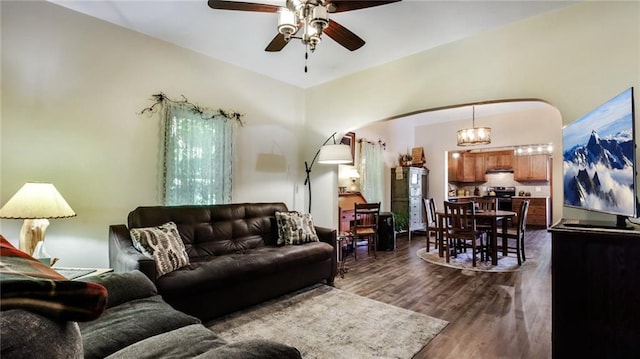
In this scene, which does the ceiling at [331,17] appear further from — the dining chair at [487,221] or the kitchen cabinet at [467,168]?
the kitchen cabinet at [467,168]

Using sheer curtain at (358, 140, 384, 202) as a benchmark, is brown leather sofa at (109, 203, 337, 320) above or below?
below

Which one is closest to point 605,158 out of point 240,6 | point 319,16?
point 319,16

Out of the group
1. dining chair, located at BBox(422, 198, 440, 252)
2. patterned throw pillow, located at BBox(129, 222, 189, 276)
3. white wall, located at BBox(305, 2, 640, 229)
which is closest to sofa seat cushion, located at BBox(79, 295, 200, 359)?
patterned throw pillow, located at BBox(129, 222, 189, 276)

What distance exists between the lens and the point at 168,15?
285cm

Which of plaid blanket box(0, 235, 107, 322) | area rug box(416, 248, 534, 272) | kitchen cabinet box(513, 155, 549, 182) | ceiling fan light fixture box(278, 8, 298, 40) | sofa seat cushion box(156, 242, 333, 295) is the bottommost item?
area rug box(416, 248, 534, 272)

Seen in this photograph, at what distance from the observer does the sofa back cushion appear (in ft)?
9.73

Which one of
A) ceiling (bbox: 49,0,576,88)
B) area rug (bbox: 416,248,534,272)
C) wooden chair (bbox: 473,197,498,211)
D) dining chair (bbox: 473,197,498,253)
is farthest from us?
wooden chair (bbox: 473,197,498,211)

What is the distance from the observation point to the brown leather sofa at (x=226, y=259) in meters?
2.38

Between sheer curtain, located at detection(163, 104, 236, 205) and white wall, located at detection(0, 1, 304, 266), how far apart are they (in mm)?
154

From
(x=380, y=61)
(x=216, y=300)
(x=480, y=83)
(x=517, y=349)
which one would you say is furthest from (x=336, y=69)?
(x=517, y=349)

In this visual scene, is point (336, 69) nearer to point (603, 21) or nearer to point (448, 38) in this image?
point (448, 38)

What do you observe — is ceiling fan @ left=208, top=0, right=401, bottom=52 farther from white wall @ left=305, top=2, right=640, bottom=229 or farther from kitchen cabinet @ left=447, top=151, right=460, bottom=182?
kitchen cabinet @ left=447, top=151, right=460, bottom=182

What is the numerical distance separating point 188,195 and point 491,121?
7257 millimetres

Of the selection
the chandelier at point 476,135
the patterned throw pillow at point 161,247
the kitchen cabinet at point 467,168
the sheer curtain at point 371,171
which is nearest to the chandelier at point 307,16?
the patterned throw pillow at point 161,247
